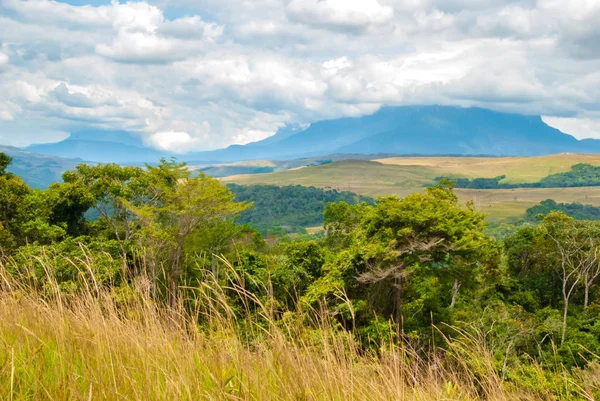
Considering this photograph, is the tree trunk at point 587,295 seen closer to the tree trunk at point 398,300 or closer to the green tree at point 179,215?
the tree trunk at point 398,300

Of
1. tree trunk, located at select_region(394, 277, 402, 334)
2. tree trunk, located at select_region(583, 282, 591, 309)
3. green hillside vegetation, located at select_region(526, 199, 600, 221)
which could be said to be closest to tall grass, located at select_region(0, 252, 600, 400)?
tree trunk, located at select_region(394, 277, 402, 334)

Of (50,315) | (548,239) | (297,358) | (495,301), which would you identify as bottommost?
(495,301)

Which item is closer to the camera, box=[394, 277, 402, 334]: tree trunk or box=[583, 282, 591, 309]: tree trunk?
box=[394, 277, 402, 334]: tree trunk

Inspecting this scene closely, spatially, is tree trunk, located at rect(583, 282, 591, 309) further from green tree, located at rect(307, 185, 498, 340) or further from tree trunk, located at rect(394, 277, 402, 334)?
tree trunk, located at rect(394, 277, 402, 334)

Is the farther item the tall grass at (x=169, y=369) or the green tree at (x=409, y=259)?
the green tree at (x=409, y=259)

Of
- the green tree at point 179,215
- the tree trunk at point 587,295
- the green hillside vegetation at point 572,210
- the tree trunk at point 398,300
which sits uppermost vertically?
the green tree at point 179,215

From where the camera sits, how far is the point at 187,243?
2634 centimetres

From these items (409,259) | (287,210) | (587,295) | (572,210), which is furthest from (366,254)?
(287,210)

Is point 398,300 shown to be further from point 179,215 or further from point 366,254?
point 179,215

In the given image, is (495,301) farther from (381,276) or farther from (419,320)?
(381,276)

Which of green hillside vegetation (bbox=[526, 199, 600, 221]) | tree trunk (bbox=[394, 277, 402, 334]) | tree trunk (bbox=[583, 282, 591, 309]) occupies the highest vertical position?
tree trunk (bbox=[394, 277, 402, 334])

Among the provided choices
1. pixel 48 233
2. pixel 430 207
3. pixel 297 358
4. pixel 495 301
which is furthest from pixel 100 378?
pixel 495 301

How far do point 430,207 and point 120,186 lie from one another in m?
17.9

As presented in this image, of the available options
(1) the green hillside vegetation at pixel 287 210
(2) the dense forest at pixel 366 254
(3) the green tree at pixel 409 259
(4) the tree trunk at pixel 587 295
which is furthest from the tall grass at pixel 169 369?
(1) the green hillside vegetation at pixel 287 210
